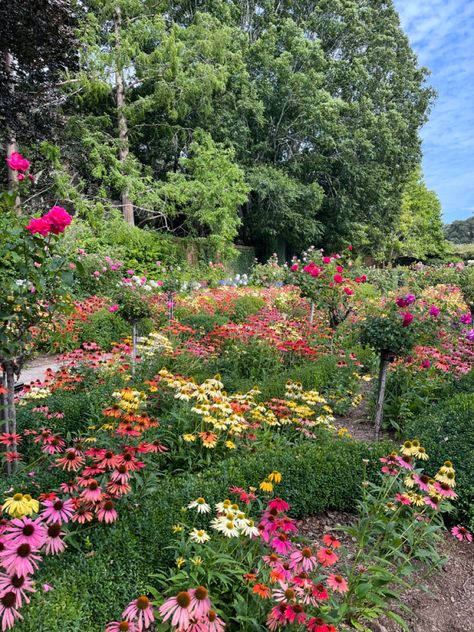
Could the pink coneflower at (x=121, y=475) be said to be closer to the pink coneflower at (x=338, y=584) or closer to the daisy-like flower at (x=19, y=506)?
the daisy-like flower at (x=19, y=506)

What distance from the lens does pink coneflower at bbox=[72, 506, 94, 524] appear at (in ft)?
5.02

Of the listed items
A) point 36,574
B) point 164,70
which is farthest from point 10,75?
point 36,574

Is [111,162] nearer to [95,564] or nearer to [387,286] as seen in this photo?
[387,286]

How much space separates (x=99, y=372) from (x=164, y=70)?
38.3 ft

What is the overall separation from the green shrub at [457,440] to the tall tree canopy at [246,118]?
9519mm

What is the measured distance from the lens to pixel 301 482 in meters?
2.50

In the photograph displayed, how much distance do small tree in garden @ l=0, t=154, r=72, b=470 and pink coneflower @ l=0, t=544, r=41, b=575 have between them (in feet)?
3.91

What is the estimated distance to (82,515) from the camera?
1.59 m

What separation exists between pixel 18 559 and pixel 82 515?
1.57 feet

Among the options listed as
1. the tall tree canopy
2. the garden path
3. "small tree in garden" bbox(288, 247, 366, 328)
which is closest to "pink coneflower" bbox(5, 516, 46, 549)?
the garden path

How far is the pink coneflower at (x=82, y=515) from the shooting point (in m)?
1.53

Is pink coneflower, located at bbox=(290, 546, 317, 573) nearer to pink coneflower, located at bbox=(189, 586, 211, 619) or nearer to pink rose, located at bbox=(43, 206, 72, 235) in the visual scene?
pink coneflower, located at bbox=(189, 586, 211, 619)

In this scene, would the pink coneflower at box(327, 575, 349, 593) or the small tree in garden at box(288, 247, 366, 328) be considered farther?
the small tree in garden at box(288, 247, 366, 328)

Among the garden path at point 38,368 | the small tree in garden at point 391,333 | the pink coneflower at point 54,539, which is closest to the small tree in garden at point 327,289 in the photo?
the small tree in garden at point 391,333
